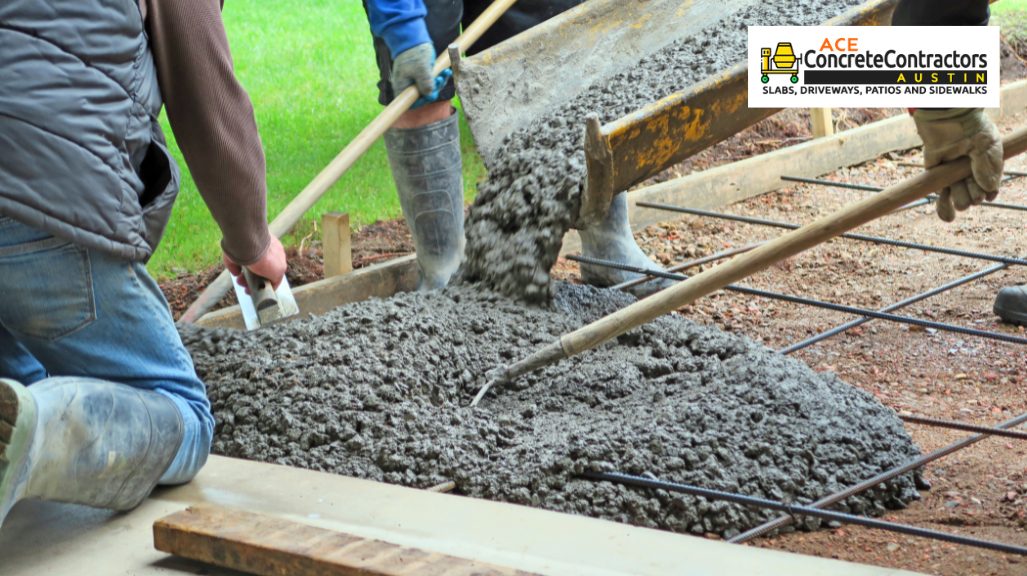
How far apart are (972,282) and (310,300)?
7.23ft

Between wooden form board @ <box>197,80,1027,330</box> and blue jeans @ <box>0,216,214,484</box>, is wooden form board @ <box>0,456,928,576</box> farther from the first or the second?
wooden form board @ <box>197,80,1027,330</box>

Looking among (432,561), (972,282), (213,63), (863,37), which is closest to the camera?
(432,561)

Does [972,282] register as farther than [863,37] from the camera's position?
Yes

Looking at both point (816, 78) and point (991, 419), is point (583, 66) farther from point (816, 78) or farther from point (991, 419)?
point (991, 419)

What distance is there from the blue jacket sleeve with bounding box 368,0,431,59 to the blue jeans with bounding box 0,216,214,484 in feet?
5.69

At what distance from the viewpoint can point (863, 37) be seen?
3395mm

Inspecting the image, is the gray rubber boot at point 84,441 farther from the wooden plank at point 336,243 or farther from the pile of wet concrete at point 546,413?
the wooden plank at point 336,243

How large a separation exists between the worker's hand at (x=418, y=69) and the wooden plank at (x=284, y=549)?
192 cm

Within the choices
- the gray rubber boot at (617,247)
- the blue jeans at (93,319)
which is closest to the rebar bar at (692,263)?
the gray rubber boot at (617,247)

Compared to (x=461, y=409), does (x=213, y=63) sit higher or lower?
higher

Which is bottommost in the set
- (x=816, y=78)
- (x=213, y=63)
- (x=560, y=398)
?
(x=560, y=398)

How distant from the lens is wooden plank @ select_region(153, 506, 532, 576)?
1.78 metres

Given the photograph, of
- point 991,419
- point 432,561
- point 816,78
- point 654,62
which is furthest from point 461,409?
point 816,78

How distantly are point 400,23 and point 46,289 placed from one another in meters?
1.96
